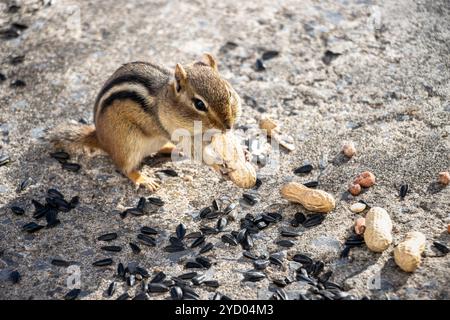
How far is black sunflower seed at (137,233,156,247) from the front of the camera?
4.12 metres

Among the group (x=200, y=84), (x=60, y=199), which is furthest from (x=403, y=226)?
(x=60, y=199)

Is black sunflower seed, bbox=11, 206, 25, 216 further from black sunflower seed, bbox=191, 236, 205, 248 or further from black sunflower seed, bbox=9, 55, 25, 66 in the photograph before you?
black sunflower seed, bbox=9, 55, 25, 66

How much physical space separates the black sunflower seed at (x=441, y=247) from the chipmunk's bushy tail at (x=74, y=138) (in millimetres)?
2328

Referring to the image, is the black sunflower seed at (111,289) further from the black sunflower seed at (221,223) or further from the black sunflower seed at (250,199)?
the black sunflower seed at (250,199)

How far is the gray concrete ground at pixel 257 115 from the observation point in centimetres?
396

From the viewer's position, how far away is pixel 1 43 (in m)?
5.85

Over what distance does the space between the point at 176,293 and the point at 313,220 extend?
0.99 metres

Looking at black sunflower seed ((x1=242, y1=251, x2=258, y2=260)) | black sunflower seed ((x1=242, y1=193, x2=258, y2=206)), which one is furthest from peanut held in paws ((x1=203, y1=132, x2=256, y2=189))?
black sunflower seed ((x1=242, y1=251, x2=258, y2=260))

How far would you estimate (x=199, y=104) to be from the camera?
416cm

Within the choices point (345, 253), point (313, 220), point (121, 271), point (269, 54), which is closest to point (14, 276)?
point (121, 271)

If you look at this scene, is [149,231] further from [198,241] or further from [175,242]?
[198,241]

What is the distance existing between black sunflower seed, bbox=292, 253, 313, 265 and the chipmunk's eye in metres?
1.03

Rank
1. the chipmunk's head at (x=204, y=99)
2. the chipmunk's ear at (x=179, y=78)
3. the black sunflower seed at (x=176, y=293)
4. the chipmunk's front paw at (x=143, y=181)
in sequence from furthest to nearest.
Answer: the chipmunk's front paw at (x=143, y=181), the chipmunk's ear at (x=179, y=78), the chipmunk's head at (x=204, y=99), the black sunflower seed at (x=176, y=293)

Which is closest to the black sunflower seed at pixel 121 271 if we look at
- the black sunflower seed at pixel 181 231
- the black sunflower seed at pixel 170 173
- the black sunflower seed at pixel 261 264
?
the black sunflower seed at pixel 181 231
